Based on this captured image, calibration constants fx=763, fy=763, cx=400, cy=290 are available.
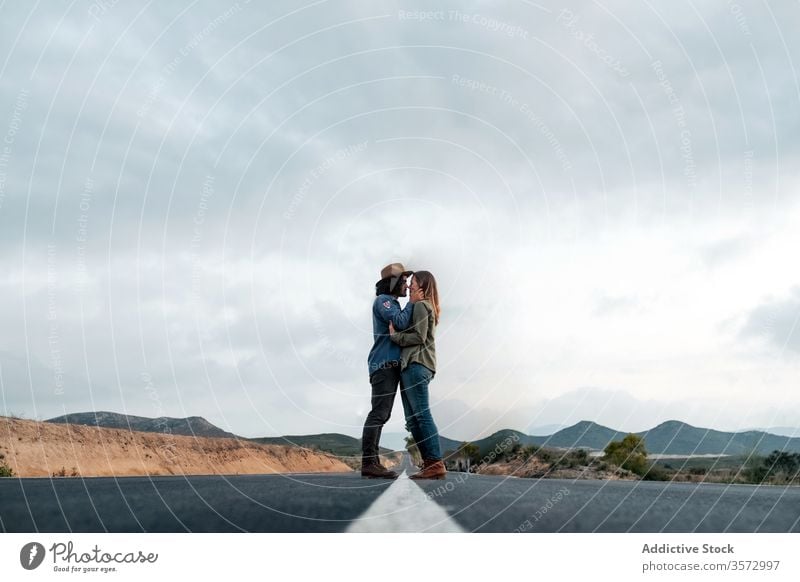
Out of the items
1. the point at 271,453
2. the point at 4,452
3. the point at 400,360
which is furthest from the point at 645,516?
the point at 271,453

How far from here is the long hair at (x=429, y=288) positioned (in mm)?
9078

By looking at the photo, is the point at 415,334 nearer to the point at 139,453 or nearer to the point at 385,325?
the point at 385,325

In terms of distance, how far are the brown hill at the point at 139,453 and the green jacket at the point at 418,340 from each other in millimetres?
29300

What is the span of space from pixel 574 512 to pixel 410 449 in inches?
126

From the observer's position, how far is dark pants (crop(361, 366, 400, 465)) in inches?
337

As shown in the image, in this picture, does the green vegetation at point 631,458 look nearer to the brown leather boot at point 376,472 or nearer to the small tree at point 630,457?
the small tree at point 630,457

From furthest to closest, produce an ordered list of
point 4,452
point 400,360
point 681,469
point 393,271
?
point 4,452 < point 681,469 < point 393,271 < point 400,360

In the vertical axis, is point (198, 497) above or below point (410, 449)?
below

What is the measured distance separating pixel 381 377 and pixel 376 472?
1085 mm

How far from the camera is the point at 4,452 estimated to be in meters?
32.8

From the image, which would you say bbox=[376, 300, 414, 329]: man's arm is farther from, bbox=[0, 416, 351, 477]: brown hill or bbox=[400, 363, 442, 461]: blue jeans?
bbox=[0, 416, 351, 477]: brown hill

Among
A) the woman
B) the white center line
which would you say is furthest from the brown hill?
the white center line
